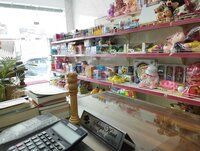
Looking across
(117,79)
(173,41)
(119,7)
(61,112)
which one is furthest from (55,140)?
(119,7)

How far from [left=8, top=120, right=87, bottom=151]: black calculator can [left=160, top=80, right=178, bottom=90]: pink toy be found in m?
1.64

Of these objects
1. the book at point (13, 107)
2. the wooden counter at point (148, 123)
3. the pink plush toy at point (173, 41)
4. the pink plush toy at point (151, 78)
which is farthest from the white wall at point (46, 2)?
the book at point (13, 107)

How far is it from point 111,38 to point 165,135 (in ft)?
8.50

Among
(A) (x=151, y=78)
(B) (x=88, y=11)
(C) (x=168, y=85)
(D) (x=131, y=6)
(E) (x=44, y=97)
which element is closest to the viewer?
(E) (x=44, y=97)

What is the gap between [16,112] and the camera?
0.82 metres

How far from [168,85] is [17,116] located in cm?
171

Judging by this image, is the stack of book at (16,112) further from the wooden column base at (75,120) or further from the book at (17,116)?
the wooden column base at (75,120)

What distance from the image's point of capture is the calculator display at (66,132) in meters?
0.57

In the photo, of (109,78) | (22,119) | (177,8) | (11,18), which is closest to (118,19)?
(109,78)

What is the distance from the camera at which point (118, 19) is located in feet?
9.69

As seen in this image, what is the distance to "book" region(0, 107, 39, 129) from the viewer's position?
77 centimetres

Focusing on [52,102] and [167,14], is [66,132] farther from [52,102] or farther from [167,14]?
[167,14]

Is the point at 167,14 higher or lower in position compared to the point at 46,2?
lower

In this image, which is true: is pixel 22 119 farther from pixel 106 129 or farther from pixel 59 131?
pixel 106 129
